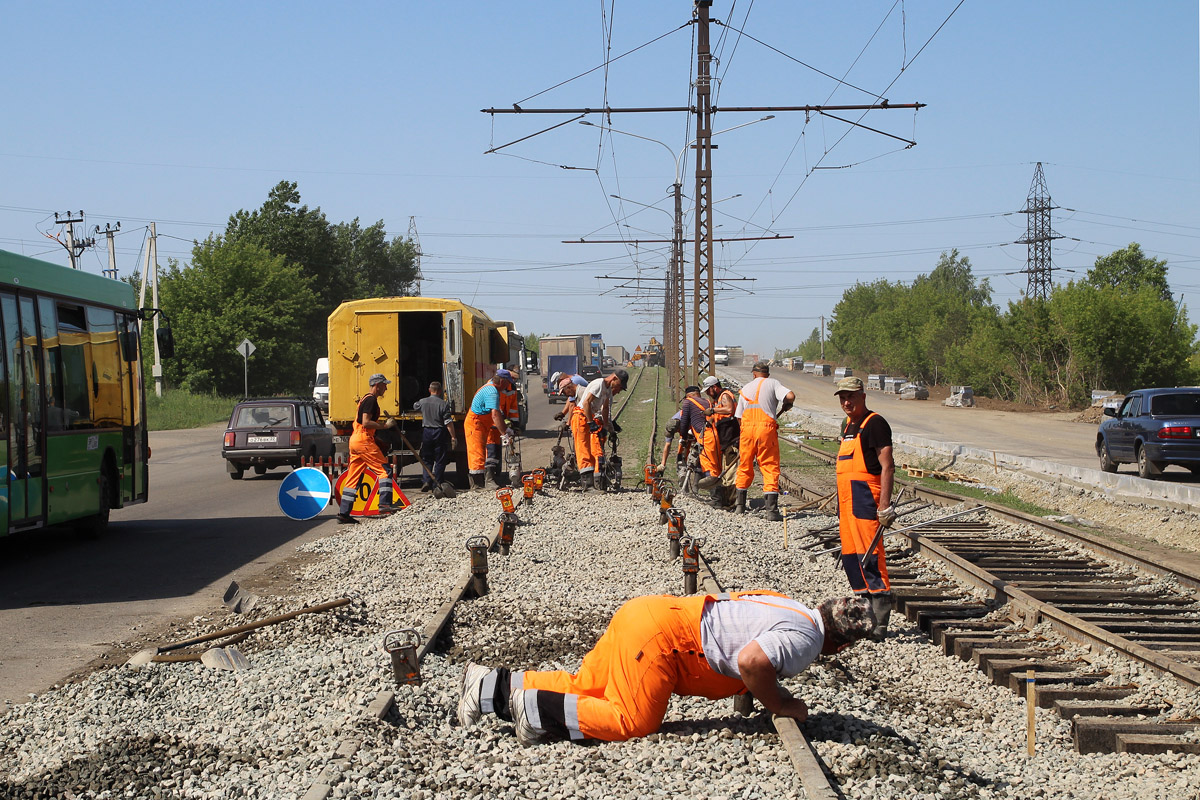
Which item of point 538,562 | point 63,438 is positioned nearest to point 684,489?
point 538,562

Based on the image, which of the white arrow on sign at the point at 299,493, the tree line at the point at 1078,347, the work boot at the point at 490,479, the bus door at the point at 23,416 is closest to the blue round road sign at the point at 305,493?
the white arrow on sign at the point at 299,493

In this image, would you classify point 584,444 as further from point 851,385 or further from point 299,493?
point 851,385

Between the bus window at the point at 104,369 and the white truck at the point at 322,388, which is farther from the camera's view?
the white truck at the point at 322,388

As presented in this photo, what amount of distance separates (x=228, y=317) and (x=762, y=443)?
4141 centimetres

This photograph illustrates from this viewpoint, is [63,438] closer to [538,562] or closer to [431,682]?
[538,562]

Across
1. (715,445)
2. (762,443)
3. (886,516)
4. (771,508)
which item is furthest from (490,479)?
(886,516)

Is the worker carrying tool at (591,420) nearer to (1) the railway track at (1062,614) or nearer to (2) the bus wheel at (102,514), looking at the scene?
(1) the railway track at (1062,614)

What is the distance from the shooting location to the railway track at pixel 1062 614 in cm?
596

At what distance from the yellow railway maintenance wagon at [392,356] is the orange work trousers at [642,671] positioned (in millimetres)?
12849

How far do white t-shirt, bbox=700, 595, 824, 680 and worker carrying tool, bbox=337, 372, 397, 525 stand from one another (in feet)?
29.5

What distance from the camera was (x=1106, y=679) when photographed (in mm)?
6703

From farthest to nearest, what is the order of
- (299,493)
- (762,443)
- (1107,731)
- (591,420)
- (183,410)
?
(183,410), (591,420), (762,443), (299,493), (1107,731)

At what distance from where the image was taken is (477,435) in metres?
16.4

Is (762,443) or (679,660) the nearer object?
(679,660)
